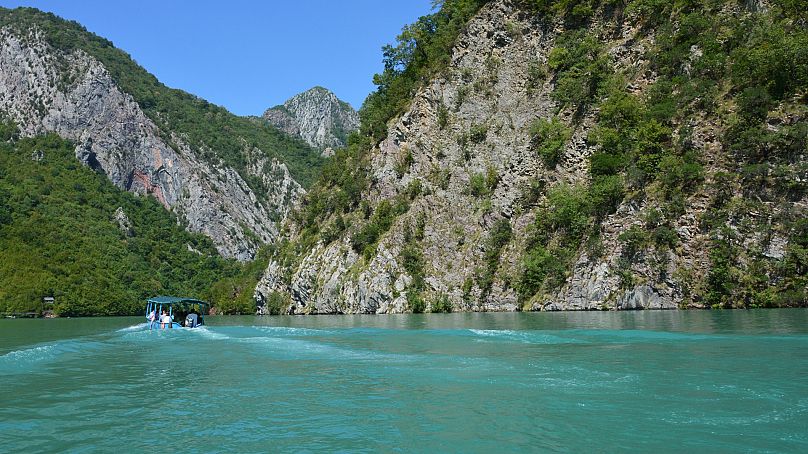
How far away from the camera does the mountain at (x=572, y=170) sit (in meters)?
53.7

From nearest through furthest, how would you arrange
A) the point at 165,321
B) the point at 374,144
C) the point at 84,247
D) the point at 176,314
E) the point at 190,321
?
the point at 165,321, the point at 190,321, the point at 176,314, the point at 374,144, the point at 84,247

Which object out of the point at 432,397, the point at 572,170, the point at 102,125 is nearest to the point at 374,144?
the point at 572,170

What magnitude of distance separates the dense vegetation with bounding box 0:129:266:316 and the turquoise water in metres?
86.8

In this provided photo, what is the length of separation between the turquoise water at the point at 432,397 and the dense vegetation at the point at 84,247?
285 ft

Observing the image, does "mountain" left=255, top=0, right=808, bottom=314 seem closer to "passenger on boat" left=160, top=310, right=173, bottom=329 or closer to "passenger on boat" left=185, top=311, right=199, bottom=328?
"passenger on boat" left=185, top=311, right=199, bottom=328

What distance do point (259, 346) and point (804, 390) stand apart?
2493cm

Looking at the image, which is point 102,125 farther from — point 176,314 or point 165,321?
point 165,321

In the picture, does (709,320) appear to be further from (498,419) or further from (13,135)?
(13,135)

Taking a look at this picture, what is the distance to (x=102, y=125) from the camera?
180750 mm

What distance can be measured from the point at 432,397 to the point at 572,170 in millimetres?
57934

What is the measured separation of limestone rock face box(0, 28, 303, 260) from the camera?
579 feet

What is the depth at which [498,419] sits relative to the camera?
13.2 metres

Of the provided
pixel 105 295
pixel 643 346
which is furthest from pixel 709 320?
pixel 105 295

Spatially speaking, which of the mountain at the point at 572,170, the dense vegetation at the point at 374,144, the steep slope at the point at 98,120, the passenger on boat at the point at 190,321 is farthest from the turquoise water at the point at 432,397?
the steep slope at the point at 98,120
